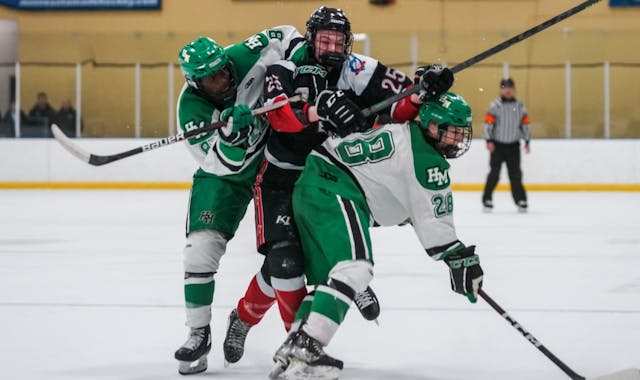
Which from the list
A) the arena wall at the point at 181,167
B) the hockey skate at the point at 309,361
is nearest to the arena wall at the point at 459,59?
the arena wall at the point at 181,167

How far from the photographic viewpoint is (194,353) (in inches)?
114

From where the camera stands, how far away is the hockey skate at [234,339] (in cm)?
302

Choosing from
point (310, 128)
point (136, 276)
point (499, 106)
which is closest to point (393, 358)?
point (310, 128)

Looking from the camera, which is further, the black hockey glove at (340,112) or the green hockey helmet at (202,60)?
the green hockey helmet at (202,60)

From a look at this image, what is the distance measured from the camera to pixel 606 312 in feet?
12.5

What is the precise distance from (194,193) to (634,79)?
9.30 meters

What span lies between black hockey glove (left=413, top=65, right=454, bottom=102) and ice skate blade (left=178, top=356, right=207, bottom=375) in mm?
918

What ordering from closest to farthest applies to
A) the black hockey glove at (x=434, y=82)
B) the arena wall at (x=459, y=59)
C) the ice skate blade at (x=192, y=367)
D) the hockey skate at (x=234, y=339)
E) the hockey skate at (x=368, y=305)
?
the black hockey glove at (x=434, y=82)
the ice skate blade at (x=192, y=367)
the hockey skate at (x=234, y=339)
the hockey skate at (x=368, y=305)
the arena wall at (x=459, y=59)

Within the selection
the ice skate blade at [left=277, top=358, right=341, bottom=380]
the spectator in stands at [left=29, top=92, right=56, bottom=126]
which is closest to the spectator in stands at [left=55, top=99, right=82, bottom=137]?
the spectator in stands at [left=29, top=92, right=56, bottom=126]

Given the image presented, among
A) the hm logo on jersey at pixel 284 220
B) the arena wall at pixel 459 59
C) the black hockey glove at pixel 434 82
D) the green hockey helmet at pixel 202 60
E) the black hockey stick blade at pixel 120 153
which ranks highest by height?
the arena wall at pixel 459 59

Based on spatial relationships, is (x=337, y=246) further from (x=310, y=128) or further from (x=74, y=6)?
(x=74, y=6)

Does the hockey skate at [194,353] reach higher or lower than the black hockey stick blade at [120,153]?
lower

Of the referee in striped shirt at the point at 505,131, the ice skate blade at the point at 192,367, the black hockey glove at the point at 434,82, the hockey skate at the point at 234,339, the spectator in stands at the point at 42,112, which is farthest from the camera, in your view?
the spectator in stands at the point at 42,112

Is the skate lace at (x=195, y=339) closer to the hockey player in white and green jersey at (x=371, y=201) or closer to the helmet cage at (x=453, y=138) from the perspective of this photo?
the hockey player in white and green jersey at (x=371, y=201)
